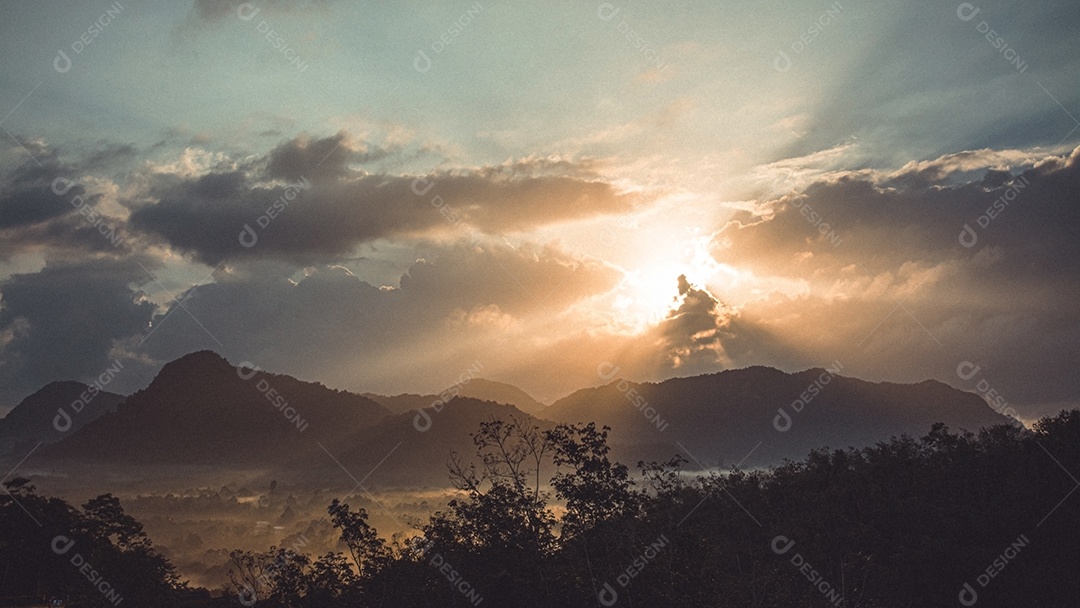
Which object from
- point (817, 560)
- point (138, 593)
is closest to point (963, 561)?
point (817, 560)

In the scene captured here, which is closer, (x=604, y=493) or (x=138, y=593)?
(x=604, y=493)

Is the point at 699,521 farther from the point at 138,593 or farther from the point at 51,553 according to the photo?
→ the point at 51,553

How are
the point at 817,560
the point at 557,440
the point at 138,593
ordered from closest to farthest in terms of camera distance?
the point at 557,440
the point at 138,593
the point at 817,560

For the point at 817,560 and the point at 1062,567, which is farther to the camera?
the point at 817,560

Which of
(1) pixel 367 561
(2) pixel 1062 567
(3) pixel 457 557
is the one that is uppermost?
(1) pixel 367 561

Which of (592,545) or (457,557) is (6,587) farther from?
(592,545)

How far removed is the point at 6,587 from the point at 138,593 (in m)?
38.4

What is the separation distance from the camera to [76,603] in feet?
185

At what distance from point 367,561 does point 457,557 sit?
245 inches

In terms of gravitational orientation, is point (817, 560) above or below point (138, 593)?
below

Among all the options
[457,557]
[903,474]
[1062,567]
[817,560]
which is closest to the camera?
[457,557]

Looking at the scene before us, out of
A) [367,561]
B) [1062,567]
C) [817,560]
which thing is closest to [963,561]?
[1062,567]

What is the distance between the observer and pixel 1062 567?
55656 mm

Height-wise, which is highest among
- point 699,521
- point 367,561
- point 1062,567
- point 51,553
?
point 51,553
